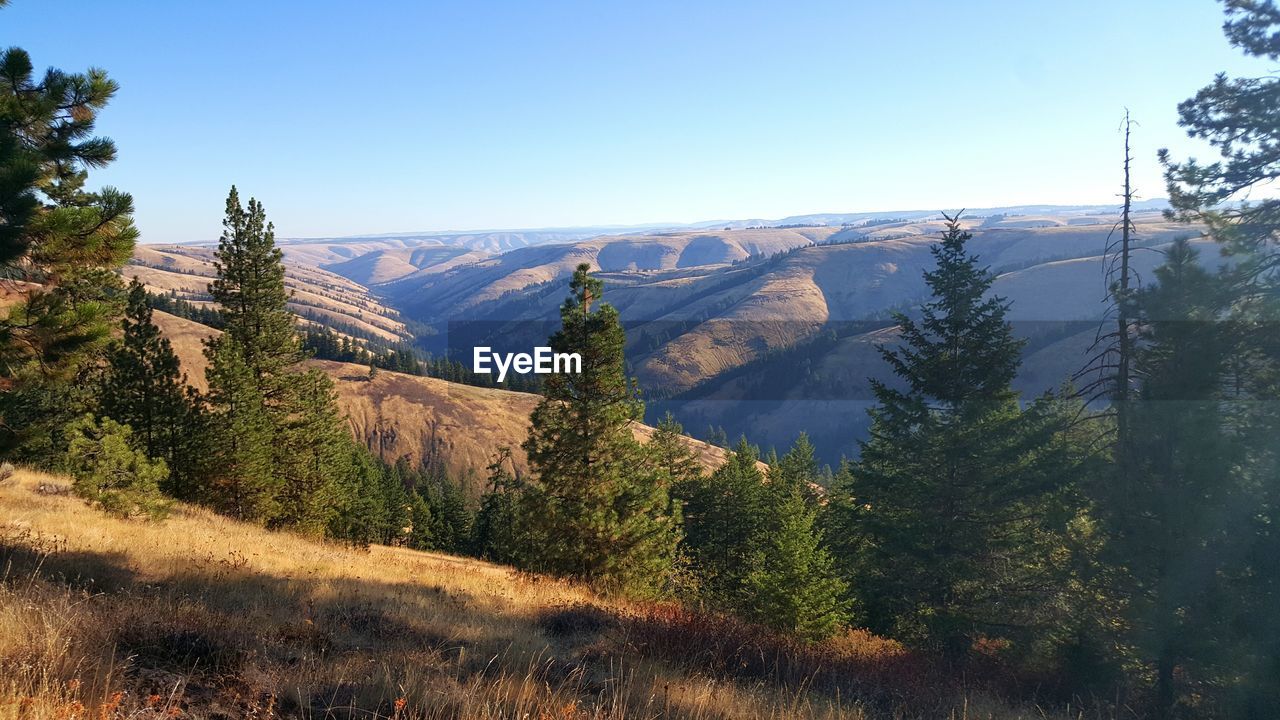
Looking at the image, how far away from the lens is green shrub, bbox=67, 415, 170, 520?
15586mm

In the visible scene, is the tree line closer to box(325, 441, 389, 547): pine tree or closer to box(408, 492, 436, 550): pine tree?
box(325, 441, 389, 547): pine tree

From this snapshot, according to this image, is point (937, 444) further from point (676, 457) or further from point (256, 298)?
point (676, 457)

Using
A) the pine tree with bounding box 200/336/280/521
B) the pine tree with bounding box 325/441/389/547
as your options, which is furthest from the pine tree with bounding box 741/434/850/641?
the pine tree with bounding box 325/441/389/547

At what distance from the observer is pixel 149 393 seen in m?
23.9

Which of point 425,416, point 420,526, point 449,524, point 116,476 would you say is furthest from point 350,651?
point 425,416

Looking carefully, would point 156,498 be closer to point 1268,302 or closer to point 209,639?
point 209,639

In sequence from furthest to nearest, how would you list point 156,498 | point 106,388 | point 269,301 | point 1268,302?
point 269,301 < point 106,388 < point 156,498 < point 1268,302

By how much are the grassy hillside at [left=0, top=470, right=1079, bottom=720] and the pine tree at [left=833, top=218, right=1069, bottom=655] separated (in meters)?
5.59

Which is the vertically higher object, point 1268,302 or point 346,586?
point 1268,302

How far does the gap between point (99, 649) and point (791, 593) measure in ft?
67.7

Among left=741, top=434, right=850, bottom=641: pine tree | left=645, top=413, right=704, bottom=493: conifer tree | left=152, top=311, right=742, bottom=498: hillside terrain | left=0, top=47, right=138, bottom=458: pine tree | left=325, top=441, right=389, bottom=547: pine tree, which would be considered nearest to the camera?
left=0, top=47, right=138, bottom=458: pine tree

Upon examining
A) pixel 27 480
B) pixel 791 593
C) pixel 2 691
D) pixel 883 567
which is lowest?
pixel 791 593

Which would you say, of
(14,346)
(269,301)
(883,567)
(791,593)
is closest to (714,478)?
(791,593)

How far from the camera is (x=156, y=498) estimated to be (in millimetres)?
16375
